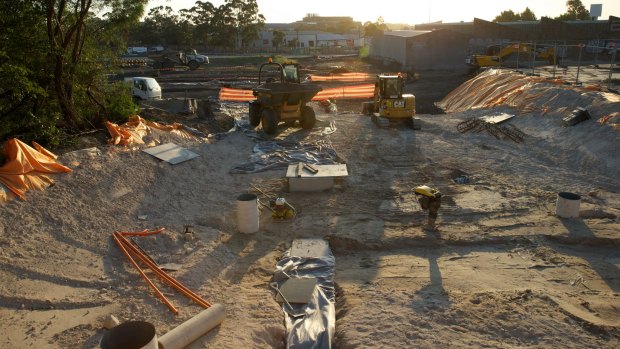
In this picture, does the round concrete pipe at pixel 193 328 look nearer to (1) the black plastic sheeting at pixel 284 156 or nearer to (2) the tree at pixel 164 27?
(1) the black plastic sheeting at pixel 284 156

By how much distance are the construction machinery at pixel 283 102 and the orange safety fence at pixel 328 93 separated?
7664mm

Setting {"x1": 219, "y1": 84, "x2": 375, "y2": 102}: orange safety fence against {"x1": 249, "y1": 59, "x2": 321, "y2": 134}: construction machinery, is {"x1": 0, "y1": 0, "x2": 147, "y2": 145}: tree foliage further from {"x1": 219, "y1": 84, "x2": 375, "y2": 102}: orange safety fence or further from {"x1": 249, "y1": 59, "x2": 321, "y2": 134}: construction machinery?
{"x1": 219, "y1": 84, "x2": 375, "y2": 102}: orange safety fence

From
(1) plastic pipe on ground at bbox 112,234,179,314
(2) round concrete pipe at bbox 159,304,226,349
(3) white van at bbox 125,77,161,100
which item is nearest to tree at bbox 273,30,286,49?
(3) white van at bbox 125,77,161,100

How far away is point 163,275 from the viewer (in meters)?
6.54

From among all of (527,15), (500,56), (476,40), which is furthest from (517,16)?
(500,56)

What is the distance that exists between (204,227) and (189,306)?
2839 millimetres

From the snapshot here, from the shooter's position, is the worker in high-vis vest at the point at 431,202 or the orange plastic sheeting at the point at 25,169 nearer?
the orange plastic sheeting at the point at 25,169

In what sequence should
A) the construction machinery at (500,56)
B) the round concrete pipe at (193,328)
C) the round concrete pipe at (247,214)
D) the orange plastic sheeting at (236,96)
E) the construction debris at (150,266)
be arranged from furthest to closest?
the construction machinery at (500,56) → the orange plastic sheeting at (236,96) → the round concrete pipe at (247,214) → the construction debris at (150,266) → the round concrete pipe at (193,328)

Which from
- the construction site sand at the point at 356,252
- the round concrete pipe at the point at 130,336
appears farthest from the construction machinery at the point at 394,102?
the round concrete pipe at the point at 130,336

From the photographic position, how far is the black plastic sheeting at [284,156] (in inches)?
489

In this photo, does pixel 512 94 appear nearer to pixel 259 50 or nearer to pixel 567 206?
pixel 567 206

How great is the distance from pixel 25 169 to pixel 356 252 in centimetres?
614

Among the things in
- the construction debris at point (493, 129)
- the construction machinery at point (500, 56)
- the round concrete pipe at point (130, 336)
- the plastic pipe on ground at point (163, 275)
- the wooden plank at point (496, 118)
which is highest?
the construction machinery at point (500, 56)

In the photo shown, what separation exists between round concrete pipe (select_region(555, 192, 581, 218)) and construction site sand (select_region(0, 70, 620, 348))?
0.23 meters
